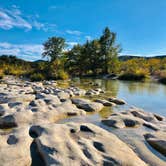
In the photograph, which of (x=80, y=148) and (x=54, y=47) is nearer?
(x=80, y=148)

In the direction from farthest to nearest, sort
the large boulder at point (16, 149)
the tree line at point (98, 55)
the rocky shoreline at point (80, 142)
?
the tree line at point (98, 55) < the rocky shoreline at point (80, 142) < the large boulder at point (16, 149)

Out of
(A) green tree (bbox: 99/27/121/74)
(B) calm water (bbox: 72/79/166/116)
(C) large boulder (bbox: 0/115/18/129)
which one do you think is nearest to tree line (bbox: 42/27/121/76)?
(A) green tree (bbox: 99/27/121/74)

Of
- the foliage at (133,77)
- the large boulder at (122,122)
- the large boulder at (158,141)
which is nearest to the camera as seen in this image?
the large boulder at (158,141)

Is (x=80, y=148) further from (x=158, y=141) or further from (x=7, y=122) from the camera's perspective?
(x=7, y=122)

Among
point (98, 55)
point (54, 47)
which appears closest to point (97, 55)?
point (98, 55)

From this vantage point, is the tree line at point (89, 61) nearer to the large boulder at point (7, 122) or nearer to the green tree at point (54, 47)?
the green tree at point (54, 47)

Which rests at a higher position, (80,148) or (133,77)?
(80,148)

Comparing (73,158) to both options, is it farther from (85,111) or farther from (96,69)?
(96,69)

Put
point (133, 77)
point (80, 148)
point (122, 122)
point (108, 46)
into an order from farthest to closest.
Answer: point (108, 46)
point (133, 77)
point (122, 122)
point (80, 148)

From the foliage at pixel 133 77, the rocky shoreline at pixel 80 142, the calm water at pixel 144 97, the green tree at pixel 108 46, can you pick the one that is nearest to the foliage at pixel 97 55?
the green tree at pixel 108 46

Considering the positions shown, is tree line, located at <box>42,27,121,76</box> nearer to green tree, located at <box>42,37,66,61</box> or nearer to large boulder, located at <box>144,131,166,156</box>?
green tree, located at <box>42,37,66,61</box>

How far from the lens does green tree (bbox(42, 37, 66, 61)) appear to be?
39.2 m

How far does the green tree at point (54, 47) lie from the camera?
3925 cm

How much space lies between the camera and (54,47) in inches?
1567
